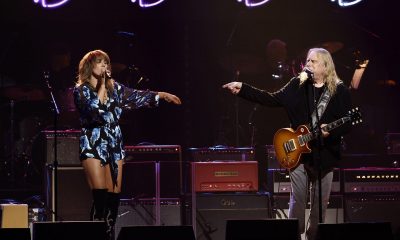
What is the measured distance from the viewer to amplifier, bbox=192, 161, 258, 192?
9.09m

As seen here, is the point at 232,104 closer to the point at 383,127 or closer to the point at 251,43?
the point at 251,43

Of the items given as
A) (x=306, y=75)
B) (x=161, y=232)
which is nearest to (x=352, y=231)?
(x=161, y=232)

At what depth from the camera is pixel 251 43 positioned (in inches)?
517

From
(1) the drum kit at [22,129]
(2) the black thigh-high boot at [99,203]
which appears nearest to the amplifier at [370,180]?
(2) the black thigh-high boot at [99,203]

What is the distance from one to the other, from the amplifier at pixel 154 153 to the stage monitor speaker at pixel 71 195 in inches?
27.8

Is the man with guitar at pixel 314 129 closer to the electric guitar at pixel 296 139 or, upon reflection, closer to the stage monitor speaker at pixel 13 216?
the electric guitar at pixel 296 139

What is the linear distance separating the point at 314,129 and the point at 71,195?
3.55 metres

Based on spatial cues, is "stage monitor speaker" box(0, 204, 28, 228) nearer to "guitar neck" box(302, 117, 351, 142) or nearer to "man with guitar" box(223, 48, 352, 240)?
"man with guitar" box(223, 48, 352, 240)

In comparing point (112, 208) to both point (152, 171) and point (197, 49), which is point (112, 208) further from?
point (197, 49)

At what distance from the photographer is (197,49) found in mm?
13062

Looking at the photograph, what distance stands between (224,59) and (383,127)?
3.10 metres

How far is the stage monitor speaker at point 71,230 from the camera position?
216 inches

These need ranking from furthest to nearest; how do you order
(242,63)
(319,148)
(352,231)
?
(242,63) < (319,148) < (352,231)

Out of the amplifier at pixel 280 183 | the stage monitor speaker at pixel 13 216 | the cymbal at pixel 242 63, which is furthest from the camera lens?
the cymbal at pixel 242 63
